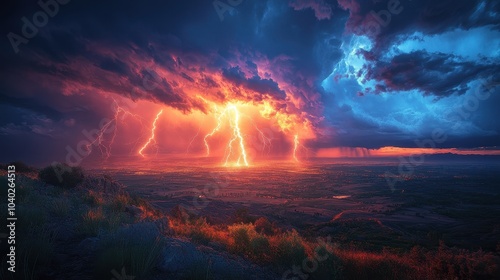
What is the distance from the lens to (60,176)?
1714 centimetres

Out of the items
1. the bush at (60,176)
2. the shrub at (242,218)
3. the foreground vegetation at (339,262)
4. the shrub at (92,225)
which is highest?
the bush at (60,176)

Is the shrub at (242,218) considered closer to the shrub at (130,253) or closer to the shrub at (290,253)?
the shrub at (290,253)

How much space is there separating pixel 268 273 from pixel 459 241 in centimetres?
3658

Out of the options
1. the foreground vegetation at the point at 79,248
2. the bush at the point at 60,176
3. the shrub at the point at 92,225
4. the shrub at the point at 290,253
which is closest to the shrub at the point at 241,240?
the shrub at the point at 290,253

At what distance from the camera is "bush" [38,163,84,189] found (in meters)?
17.0

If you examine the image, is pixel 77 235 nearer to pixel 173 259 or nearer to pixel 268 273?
pixel 173 259

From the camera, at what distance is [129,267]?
4406 mm

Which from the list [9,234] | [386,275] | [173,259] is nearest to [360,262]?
[386,275]

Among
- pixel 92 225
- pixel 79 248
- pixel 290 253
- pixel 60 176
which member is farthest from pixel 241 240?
pixel 60 176

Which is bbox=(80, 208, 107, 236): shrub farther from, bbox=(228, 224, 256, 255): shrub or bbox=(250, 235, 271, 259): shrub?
bbox=(250, 235, 271, 259): shrub

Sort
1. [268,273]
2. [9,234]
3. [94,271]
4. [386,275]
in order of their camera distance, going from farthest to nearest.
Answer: [386,275]
[268,273]
[9,234]
[94,271]

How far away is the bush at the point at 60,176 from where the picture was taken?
1698 cm

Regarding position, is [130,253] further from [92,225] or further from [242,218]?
[242,218]

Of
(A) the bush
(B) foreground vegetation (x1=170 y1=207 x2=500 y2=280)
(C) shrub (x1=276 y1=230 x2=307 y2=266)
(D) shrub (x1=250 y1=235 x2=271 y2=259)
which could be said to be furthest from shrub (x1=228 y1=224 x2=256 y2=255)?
(A) the bush
